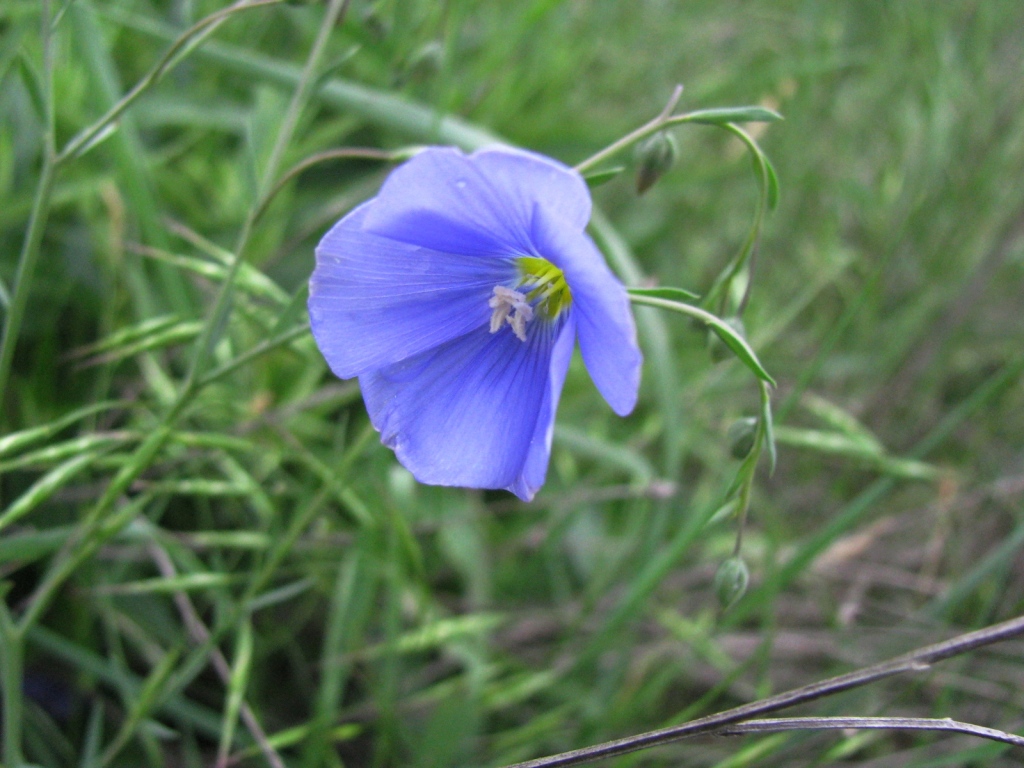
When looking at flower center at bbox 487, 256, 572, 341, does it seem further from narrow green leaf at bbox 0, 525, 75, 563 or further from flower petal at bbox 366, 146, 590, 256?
narrow green leaf at bbox 0, 525, 75, 563

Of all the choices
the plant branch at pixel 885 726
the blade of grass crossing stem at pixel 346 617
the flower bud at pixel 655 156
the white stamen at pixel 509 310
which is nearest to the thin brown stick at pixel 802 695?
the plant branch at pixel 885 726

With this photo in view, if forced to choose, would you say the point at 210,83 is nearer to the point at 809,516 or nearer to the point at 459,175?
the point at 459,175

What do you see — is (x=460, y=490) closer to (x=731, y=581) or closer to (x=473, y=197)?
(x=731, y=581)

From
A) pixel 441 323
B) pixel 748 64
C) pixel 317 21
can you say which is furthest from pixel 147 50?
pixel 748 64

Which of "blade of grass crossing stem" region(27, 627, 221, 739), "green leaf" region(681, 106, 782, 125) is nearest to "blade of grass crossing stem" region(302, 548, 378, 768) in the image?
"blade of grass crossing stem" region(27, 627, 221, 739)

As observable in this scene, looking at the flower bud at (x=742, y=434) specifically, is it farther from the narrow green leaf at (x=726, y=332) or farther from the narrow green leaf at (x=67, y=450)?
the narrow green leaf at (x=67, y=450)

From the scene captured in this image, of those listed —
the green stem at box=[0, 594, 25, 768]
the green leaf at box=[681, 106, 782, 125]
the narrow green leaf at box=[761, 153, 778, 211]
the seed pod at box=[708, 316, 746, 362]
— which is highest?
the green leaf at box=[681, 106, 782, 125]
